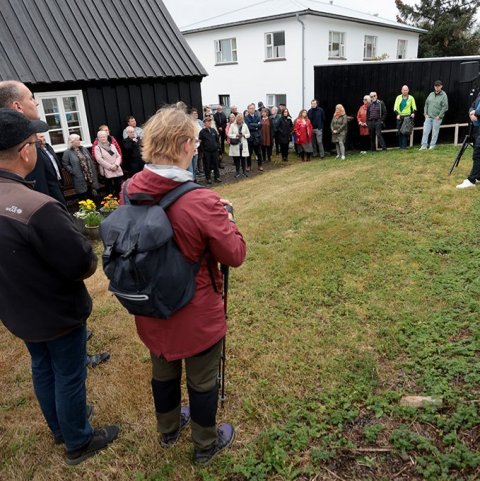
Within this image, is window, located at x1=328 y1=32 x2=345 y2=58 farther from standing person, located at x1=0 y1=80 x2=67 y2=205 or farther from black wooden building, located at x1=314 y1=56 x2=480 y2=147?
standing person, located at x1=0 y1=80 x2=67 y2=205

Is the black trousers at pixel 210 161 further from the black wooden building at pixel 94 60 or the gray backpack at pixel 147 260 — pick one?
the gray backpack at pixel 147 260

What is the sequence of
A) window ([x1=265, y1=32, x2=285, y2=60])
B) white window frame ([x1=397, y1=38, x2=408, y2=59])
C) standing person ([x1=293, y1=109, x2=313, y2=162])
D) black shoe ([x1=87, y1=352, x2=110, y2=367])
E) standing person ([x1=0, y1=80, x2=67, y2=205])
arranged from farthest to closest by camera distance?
white window frame ([x1=397, y1=38, x2=408, y2=59]) → window ([x1=265, y1=32, x2=285, y2=60]) → standing person ([x1=293, y1=109, x2=313, y2=162]) → black shoe ([x1=87, y1=352, x2=110, y2=367]) → standing person ([x1=0, y1=80, x2=67, y2=205])

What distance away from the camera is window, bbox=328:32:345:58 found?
19.8 meters

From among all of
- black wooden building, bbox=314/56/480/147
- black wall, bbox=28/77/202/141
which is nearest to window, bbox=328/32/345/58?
black wooden building, bbox=314/56/480/147

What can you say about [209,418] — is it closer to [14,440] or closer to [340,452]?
[340,452]

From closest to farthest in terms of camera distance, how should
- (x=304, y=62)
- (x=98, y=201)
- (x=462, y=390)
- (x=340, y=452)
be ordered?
(x=340, y=452), (x=462, y=390), (x=98, y=201), (x=304, y=62)

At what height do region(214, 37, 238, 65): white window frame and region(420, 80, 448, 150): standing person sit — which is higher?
region(214, 37, 238, 65): white window frame

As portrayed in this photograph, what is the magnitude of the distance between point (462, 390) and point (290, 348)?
4.40ft

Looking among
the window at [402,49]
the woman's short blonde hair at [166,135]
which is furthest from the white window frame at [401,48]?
the woman's short blonde hair at [166,135]

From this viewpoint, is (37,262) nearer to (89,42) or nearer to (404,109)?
(89,42)

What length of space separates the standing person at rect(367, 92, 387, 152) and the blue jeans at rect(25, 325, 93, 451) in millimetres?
12058

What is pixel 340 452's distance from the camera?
259 cm

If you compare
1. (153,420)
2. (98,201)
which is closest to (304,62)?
(98,201)

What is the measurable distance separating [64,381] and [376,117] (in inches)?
484
